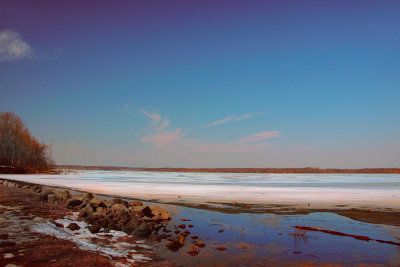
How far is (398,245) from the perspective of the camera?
7285 millimetres

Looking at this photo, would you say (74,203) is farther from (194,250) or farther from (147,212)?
(194,250)

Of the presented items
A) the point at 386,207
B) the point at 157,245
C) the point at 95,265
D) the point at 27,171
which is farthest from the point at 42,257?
the point at 27,171

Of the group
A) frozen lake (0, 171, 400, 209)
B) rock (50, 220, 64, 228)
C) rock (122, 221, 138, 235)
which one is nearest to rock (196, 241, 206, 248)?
rock (122, 221, 138, 235)

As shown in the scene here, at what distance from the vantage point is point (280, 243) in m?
7.68

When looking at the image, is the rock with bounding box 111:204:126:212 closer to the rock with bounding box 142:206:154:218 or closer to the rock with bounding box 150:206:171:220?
the rock with bounding box 142:206:154:218

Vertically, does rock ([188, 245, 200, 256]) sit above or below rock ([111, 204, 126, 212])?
below

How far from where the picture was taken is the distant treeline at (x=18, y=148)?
5796cm

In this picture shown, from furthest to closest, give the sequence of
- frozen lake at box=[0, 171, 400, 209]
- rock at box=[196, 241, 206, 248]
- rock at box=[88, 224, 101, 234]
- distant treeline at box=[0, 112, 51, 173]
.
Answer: distant treeline at box=[0, 112, 51, 173] < frozen lake at box=[0, 171, 400, 209] < rock at box=[88, 224, 101, 234] < rock at box=[196, 241, 206, 248]

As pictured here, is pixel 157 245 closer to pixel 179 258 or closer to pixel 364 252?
pixel 179 258

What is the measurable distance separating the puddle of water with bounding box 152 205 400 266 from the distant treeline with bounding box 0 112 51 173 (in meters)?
55.8

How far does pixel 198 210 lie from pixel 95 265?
7684 mm

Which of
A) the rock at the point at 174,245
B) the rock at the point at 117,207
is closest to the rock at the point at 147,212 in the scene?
the rock at the point at 117,207

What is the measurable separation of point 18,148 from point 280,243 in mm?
67391

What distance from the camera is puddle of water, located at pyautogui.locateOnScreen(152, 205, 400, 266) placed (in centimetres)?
637
